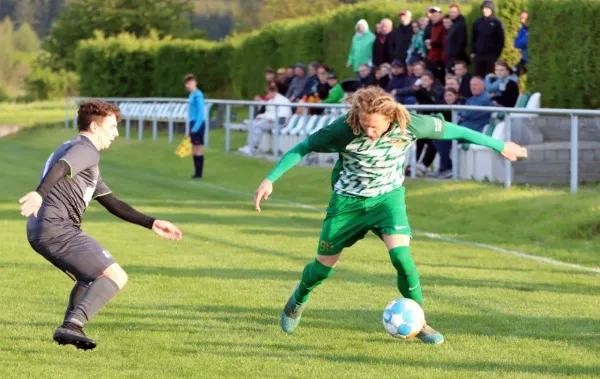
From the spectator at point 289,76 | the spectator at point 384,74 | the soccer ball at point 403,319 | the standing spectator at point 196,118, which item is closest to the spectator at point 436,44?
the spectator at point 384,74

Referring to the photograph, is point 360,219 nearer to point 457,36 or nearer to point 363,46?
point 457,36

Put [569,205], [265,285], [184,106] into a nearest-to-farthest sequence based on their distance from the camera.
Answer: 1. [265,285]
2. [569,205]
3. [184,106]

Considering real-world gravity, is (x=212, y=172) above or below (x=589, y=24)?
below

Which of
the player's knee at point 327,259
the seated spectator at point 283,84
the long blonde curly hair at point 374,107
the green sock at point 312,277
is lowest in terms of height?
the green sock at point 312,277

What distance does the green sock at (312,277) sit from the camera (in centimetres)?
811

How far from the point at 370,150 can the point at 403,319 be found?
1.10m

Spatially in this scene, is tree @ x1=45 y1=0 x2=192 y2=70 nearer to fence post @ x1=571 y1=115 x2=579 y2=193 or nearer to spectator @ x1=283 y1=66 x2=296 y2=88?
spectator @ x1=283 y1=66 x2=296 y2=88

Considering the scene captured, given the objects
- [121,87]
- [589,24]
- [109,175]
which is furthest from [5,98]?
[589,24]

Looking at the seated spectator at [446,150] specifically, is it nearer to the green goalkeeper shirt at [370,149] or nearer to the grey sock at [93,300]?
the green goalkeeper shirt at [370,149]

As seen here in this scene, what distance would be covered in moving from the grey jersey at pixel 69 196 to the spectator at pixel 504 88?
1234 centimetres

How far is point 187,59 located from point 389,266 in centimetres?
3613

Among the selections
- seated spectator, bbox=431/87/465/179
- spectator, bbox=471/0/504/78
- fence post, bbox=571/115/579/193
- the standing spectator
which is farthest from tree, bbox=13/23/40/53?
fence post, bbox=571/115/579/193

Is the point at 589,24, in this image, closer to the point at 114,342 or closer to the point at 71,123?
the point at 114,342

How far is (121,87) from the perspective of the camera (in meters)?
46.8
